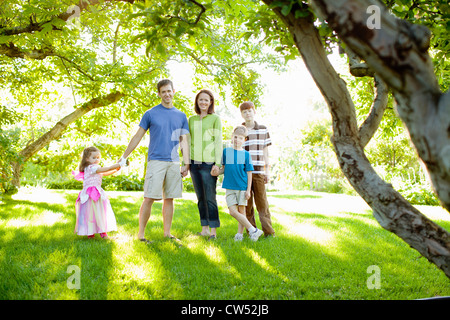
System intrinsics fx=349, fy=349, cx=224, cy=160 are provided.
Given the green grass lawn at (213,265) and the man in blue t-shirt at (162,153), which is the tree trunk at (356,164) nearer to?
the green grass lawn at (213,265)

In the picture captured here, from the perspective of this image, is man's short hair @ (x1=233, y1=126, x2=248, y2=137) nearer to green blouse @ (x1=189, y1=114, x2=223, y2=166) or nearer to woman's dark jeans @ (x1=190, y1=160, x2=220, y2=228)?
green blouse @ (x1=189, y1=114, x2=223, y2=166)

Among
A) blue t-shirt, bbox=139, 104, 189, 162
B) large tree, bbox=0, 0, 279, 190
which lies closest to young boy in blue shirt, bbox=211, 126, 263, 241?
blue t-shirt, bbox=139, 104, 189, 162

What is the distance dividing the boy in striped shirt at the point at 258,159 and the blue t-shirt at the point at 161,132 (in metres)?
1.00

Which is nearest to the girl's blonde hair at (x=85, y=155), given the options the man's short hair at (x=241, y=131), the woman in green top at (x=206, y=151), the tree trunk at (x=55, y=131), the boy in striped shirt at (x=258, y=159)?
the woman in green top at (x=206, y=151)

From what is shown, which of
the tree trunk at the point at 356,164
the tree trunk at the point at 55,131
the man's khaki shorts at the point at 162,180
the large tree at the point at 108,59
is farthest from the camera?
the tree trunk at the point at 55,131

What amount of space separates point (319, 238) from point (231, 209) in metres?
1.29

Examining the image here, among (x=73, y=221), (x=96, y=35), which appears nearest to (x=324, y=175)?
(x=96, y=35)

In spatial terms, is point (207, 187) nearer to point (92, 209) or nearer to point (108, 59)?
point (92, 209)

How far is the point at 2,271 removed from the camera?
10.3ft

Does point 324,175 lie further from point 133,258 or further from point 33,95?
Result: point 133,258

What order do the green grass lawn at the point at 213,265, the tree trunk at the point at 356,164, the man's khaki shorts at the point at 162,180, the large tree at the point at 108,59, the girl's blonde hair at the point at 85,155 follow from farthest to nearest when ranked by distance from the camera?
the large tree at the point at 108,59 < the girl's blonde hair at the point at 85,155 < the man's khaki shorts at the point at 162,180 < the green grass lawn at the point at 213,265 < the tree trunk at the point at 356,164

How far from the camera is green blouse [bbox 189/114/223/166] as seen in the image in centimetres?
456

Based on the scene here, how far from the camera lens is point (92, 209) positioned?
4531 mm

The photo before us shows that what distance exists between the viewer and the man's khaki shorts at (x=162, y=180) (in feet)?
14.0
